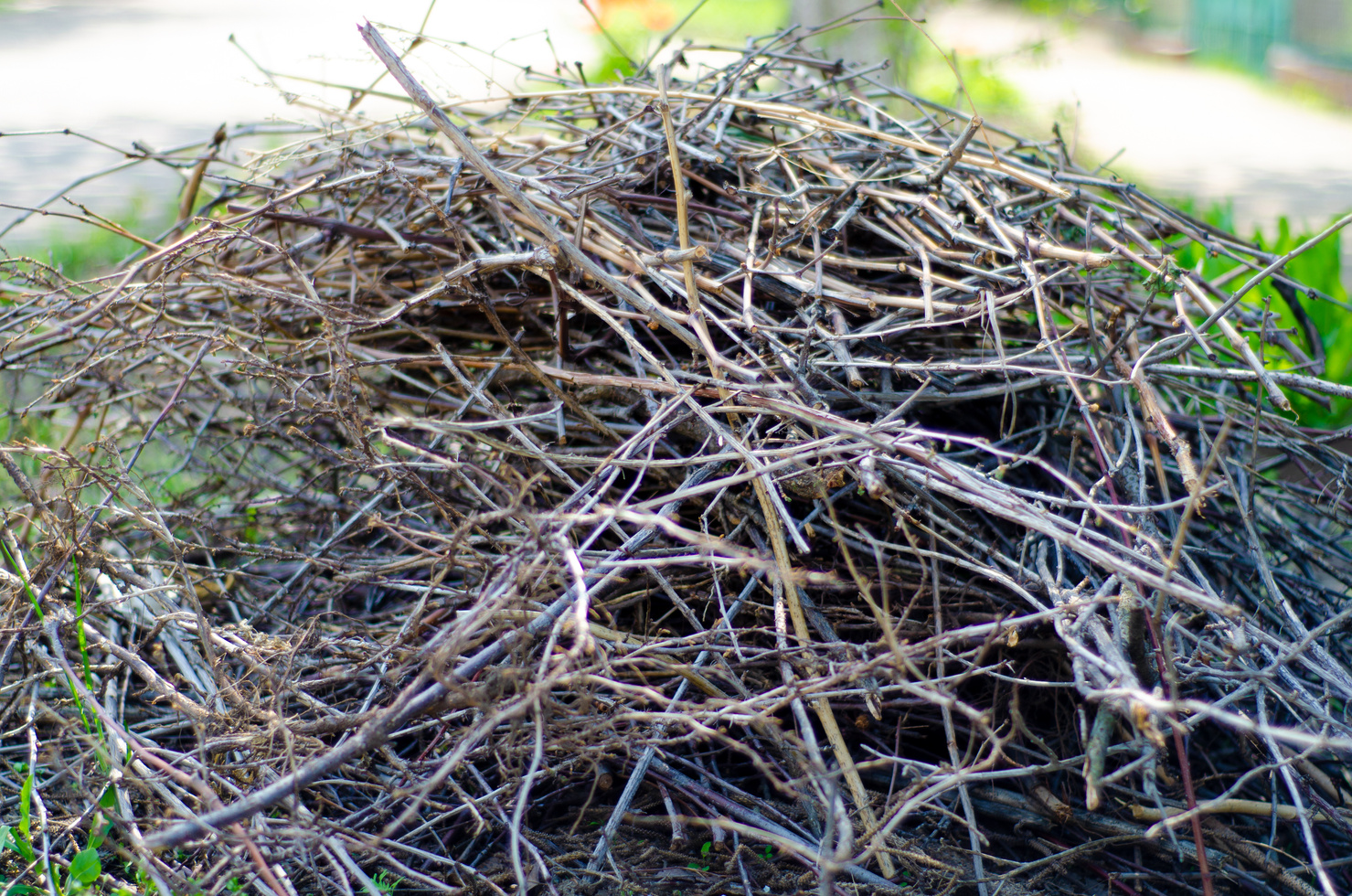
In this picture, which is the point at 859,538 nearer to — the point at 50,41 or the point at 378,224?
the point at 378,224

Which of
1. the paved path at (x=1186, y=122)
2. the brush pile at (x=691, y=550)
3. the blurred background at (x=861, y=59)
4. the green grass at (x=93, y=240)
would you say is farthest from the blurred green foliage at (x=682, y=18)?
the brush pile at (x=691, y=550)

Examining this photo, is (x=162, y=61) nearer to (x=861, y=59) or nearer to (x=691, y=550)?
(x=861, y=59)

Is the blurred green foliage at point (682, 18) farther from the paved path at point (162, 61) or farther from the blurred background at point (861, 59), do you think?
the paved path at point (162, 61)

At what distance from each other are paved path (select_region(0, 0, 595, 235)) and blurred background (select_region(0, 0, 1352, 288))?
5 centimetres

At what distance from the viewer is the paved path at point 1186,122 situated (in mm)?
7852

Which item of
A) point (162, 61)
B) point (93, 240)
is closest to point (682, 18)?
point (93, 240)

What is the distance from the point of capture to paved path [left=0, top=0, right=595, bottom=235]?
7.53 metres

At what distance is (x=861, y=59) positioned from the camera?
23.3 feet

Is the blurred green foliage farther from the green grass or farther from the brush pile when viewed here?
the brush pile

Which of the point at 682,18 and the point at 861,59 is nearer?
the point at 861,59

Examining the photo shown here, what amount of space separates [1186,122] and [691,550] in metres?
12.3

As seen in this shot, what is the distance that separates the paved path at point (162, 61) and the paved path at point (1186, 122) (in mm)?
4823

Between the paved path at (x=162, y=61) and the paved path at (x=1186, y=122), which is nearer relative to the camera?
the paved path at (x=162, y=61)

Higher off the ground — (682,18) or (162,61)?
(682,18)
